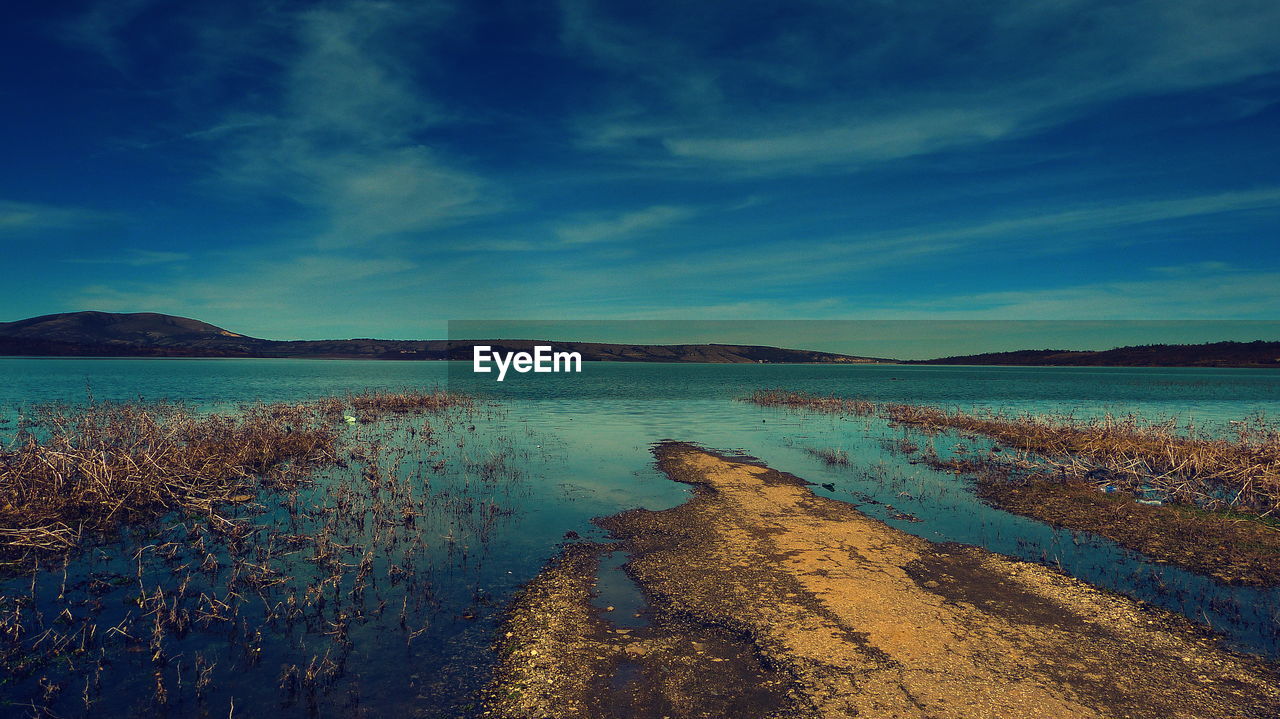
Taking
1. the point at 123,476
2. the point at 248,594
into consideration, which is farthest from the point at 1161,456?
the point at 123,476

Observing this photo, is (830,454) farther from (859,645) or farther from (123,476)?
(123,476)

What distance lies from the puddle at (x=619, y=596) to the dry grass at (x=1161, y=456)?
1640cm

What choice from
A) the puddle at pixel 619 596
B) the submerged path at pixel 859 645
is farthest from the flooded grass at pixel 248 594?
the puddle at pixel 619 596

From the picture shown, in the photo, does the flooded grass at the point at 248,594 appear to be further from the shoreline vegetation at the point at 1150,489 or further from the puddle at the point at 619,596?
the shoreline vegetation at the point at 1150,489

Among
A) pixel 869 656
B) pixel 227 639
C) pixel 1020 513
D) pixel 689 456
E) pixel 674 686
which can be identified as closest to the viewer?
pixel 674 686

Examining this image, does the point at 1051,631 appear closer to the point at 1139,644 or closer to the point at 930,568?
the point at 1139,644

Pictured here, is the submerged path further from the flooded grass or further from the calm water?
the flooded grass

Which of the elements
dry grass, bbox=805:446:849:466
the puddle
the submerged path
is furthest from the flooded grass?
dry grass, bbox=805:446:849:466

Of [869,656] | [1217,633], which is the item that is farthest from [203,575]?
[1217,633]

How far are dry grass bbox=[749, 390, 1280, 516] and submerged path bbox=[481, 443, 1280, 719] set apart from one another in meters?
9.91

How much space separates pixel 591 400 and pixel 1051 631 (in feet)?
159

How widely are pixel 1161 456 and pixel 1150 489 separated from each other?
6.60m

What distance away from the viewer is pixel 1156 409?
4709cm

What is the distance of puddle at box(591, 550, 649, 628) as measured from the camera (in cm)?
954
